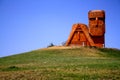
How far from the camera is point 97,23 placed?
56125 mm

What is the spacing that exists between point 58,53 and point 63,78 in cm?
2543

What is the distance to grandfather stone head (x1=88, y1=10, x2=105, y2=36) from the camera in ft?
184

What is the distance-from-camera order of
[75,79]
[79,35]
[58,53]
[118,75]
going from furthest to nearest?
1. [79,35]
2. [58,53]
3. [118,75]
4. [75,79]

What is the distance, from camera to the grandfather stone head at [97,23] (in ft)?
184

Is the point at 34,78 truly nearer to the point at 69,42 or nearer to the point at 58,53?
the point at 58,53

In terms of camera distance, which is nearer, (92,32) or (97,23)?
(97,23)

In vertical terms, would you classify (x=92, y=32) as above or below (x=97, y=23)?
below

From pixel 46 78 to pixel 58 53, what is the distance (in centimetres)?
2521

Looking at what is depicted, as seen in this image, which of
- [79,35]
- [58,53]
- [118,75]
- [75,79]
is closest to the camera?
[75,79]

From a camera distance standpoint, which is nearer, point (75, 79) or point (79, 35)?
point (75, 79)

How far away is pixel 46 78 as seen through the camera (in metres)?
20.0

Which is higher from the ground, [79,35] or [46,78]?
[79,35]

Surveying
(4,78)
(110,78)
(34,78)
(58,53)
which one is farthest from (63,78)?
(58,53)

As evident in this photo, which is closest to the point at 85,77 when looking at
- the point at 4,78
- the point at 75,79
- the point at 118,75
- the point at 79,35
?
the point at 75,79
